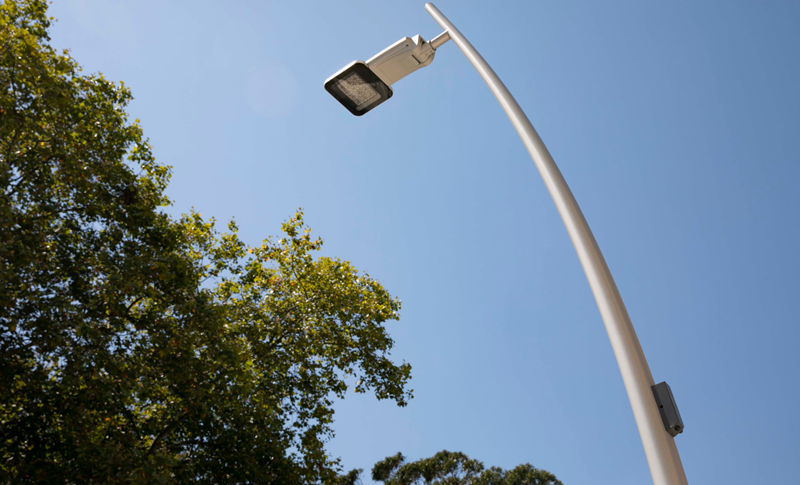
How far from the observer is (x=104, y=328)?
366 inches

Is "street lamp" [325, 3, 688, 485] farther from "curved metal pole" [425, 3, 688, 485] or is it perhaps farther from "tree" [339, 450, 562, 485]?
"tree" [339, 450, 562, 485]

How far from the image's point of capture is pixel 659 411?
90.4 inches

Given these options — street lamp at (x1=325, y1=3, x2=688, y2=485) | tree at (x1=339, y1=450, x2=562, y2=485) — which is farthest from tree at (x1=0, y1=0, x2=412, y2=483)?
tree at (x1=339, y1=450, x2=562, y2=485)

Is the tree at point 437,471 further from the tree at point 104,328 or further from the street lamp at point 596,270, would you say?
the street lamp at point 596,270

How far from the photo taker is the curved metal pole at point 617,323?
7.25 feet

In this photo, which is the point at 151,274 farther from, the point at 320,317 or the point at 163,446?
the point at 320,317

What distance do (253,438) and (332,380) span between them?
356cm

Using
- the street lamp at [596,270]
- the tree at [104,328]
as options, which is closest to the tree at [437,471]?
the tree at [104,328]

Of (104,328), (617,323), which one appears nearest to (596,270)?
(617,323)

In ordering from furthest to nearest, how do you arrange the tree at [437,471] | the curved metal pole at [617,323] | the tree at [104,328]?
1. the tree at [437,471]
2. the tree at [104,328]
3. the curved metal pole at [617,323]

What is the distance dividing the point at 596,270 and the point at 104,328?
938cm

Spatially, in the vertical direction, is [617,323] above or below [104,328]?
below

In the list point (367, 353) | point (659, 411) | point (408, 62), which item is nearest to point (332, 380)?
point (367, 353)

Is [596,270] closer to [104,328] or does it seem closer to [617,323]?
[617,323]
